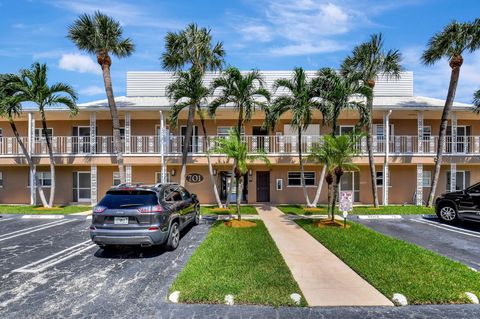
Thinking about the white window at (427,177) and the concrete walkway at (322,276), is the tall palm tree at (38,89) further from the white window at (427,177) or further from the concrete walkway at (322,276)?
the white window at (427,177)

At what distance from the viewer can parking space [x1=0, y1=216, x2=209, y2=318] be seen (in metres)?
4.94

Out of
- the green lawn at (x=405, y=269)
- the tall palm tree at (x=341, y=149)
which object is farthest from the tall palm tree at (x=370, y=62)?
the green lawn at (x=405, y=269)

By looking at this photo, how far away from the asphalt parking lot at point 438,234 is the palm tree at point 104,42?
1284 cm

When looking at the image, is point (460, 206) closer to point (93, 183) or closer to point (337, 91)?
point (337, 91)

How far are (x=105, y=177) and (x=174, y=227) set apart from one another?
43.0ft

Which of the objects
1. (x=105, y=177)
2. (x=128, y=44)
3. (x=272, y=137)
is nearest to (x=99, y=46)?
(x=128, y=44)

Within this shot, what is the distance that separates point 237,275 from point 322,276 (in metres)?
1.80

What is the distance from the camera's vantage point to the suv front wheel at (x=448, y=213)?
40.5ft

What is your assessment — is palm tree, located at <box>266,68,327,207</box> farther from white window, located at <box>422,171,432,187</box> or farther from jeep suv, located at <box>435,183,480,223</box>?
white window, located at <box>422,171,432,187</box>

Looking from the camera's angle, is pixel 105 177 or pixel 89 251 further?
pixel 105 177

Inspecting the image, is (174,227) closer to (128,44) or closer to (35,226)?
(35,226)

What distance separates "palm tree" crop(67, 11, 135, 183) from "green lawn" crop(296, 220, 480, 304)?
1195cm

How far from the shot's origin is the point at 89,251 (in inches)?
332

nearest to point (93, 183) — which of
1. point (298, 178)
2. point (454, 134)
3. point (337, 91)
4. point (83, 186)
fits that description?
point (83, 186)
